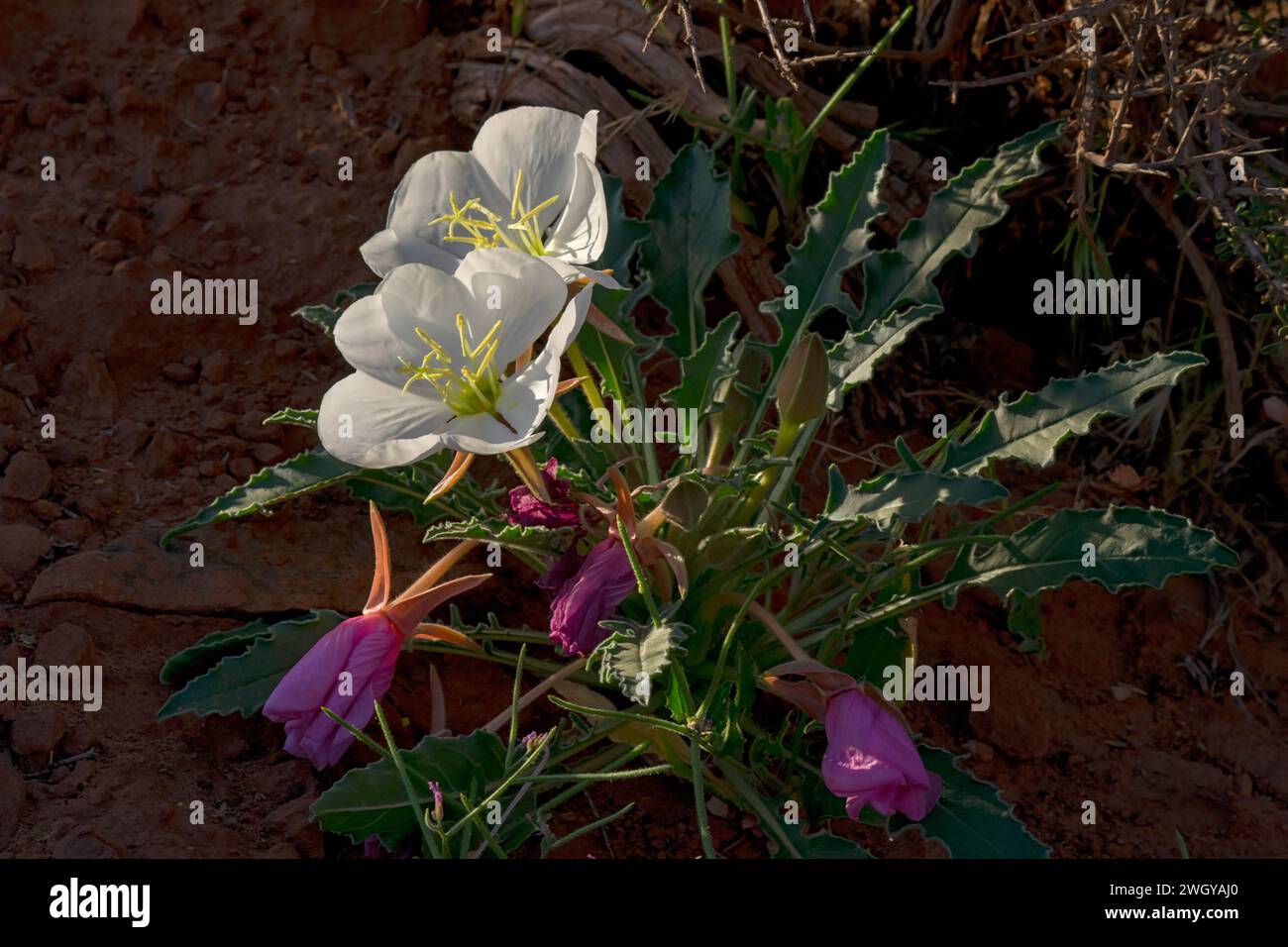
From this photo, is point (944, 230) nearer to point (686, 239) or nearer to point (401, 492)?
point (686, 239)

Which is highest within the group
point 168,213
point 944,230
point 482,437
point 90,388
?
point 168,213

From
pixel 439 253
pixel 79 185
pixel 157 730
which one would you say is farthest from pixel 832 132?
pixel 157 730

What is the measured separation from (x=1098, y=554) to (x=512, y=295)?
34.4 inches

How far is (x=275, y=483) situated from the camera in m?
2.11

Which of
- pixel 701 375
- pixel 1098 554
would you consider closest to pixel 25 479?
pixel 701 375

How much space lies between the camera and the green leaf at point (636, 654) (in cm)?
165

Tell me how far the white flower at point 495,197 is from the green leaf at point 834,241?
0.44m

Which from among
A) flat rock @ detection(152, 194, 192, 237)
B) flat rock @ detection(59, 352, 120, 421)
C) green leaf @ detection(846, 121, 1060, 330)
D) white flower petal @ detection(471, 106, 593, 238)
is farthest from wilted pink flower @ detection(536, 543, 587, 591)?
flat rock @ detection(152, 194, 192, 237)

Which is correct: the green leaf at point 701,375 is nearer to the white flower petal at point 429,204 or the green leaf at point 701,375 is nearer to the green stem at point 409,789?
the white flower petal at point 429,204

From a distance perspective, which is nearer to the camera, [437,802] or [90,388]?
[437,802]

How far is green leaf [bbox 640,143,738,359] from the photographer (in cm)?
234

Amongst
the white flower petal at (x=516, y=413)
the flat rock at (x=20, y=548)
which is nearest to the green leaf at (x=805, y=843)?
the white flower petal at (x=516, y=413)

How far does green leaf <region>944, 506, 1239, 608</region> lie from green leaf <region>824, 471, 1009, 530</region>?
0.26 metres

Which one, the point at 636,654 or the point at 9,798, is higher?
the point at 636,654
